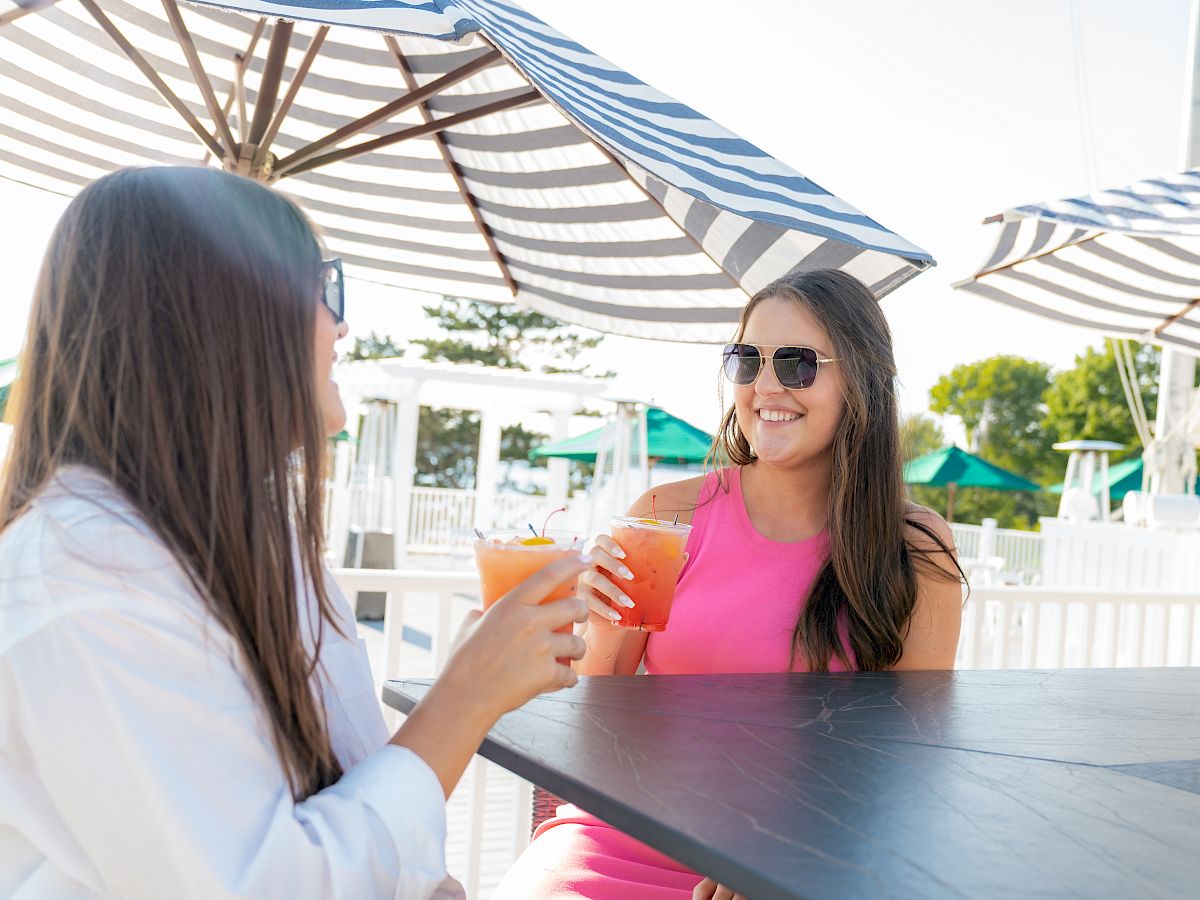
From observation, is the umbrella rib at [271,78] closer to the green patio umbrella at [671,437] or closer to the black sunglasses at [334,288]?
the black sunglasses at [334,288]

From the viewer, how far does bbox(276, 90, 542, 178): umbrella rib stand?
10.8ft

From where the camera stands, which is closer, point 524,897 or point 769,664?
point 524,897

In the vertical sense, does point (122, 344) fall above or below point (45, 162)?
below

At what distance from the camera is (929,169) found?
29266 mm

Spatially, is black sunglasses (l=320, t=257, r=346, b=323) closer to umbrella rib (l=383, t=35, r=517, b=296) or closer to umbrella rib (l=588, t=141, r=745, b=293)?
umbrella rib (l=588, t=141, r=745, b=293)

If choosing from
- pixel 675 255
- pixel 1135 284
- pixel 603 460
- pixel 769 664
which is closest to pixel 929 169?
pixel 603 460

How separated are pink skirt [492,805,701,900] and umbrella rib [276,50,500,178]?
2.33m

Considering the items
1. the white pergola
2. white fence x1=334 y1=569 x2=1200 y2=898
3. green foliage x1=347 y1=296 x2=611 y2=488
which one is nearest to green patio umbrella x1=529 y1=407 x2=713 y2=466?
the white pergola

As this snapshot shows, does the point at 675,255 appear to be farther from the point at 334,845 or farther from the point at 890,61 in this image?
the point at 890,61

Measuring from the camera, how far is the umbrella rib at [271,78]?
10.7 ft

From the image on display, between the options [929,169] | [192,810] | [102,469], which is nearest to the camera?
[192,810]

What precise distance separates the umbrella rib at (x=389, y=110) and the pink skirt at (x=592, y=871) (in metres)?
2.33

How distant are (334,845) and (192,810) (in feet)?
0.43

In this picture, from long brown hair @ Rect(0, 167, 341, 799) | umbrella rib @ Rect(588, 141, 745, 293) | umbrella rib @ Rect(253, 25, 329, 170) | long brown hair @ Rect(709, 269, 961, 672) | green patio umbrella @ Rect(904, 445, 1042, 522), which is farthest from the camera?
green patio umbrella @ Rect(904, 445, 1042, 522)
